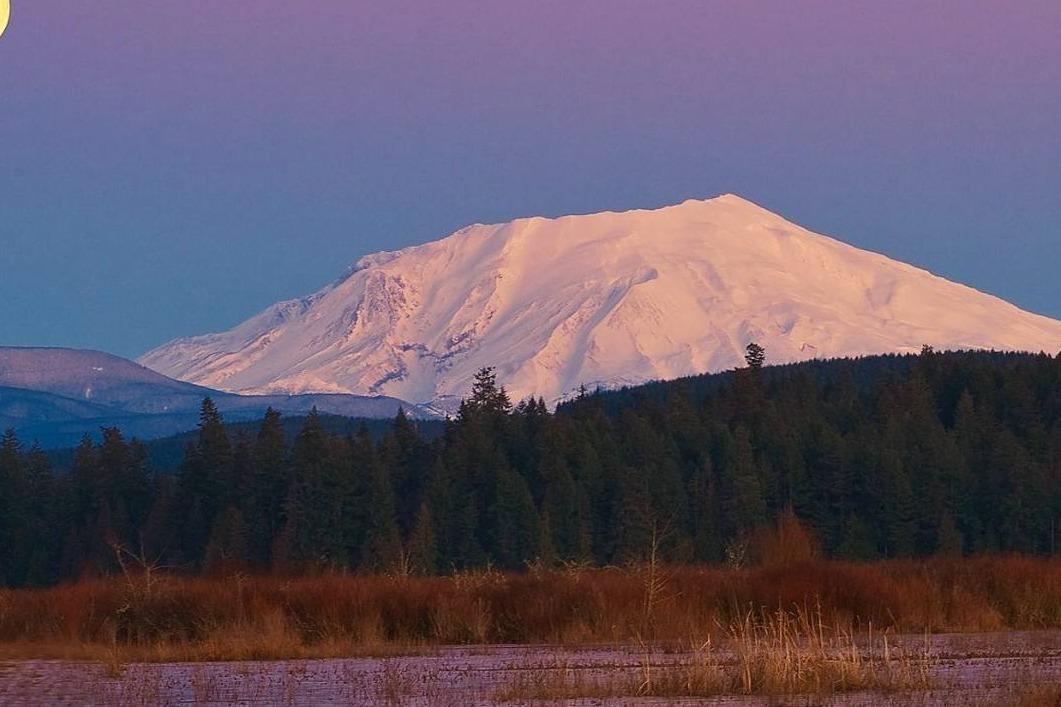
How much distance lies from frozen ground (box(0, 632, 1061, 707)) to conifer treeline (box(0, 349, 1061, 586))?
5564 cm

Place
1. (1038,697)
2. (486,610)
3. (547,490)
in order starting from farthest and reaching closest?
(547,490) → (486,610) → (1038,697)

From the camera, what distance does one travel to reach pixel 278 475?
10962cm

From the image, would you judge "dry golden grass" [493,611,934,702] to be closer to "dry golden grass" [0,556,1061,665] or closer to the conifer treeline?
"dry golden grass" [0,556,1061,665]

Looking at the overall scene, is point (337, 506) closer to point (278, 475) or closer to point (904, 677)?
point (278, 475)

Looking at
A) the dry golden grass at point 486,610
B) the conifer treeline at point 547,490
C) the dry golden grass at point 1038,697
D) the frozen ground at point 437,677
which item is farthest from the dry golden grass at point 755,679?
the conifer treeline at point 547,490

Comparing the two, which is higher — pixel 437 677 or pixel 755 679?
pixel 437 677

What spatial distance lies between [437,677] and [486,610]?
26.3ft

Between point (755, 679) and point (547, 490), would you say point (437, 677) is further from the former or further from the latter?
point (547, 490)

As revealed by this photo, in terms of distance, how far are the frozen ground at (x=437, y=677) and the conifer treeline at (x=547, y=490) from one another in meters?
55.6

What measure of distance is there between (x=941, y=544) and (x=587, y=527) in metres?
19.3

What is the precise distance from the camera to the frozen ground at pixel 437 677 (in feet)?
73.4

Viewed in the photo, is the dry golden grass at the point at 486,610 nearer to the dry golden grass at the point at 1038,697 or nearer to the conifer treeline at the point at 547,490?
the dry golden grass at the point at 1038,697

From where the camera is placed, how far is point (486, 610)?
33969 mm

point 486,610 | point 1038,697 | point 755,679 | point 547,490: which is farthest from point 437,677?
point 547,490
